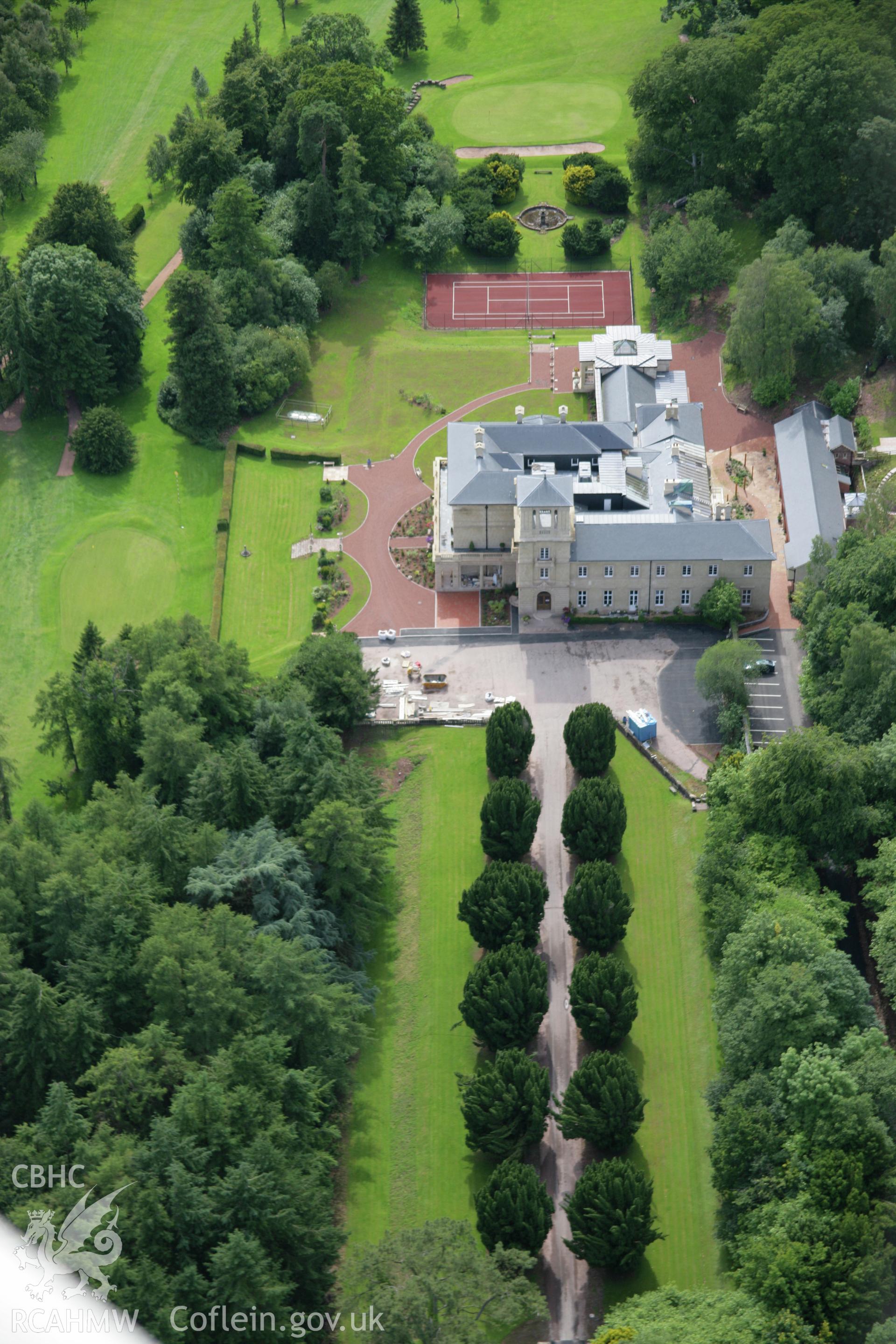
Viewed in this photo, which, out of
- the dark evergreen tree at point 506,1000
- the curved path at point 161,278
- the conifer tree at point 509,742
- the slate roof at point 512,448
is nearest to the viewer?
the dark evergreen tree at point 506,1000

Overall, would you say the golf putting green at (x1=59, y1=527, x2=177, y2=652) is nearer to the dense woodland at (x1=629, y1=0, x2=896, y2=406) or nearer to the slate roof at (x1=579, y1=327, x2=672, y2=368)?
the slate roof at (x1=579, y1=327, x2=672, y2=368)

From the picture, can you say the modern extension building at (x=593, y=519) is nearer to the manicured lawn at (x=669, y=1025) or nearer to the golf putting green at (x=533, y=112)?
the manicured lawn at (x=669, y=1025)

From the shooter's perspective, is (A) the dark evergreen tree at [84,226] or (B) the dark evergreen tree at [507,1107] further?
(A) the dark evergreen tree at [84,226]

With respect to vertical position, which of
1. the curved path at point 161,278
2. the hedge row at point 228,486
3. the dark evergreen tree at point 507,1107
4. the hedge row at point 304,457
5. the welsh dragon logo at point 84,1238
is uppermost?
the curved path at point 161,278

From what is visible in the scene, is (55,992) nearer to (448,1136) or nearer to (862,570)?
(448,1136)

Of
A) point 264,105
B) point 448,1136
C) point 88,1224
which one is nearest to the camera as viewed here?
point 88,1224

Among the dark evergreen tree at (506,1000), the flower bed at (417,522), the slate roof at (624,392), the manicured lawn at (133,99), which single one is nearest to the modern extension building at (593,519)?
the slate roof at (624,392)

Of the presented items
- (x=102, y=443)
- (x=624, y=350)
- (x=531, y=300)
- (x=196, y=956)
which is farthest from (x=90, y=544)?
(x=196, y=956)

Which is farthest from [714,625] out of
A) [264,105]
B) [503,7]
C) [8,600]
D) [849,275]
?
[503,7]
